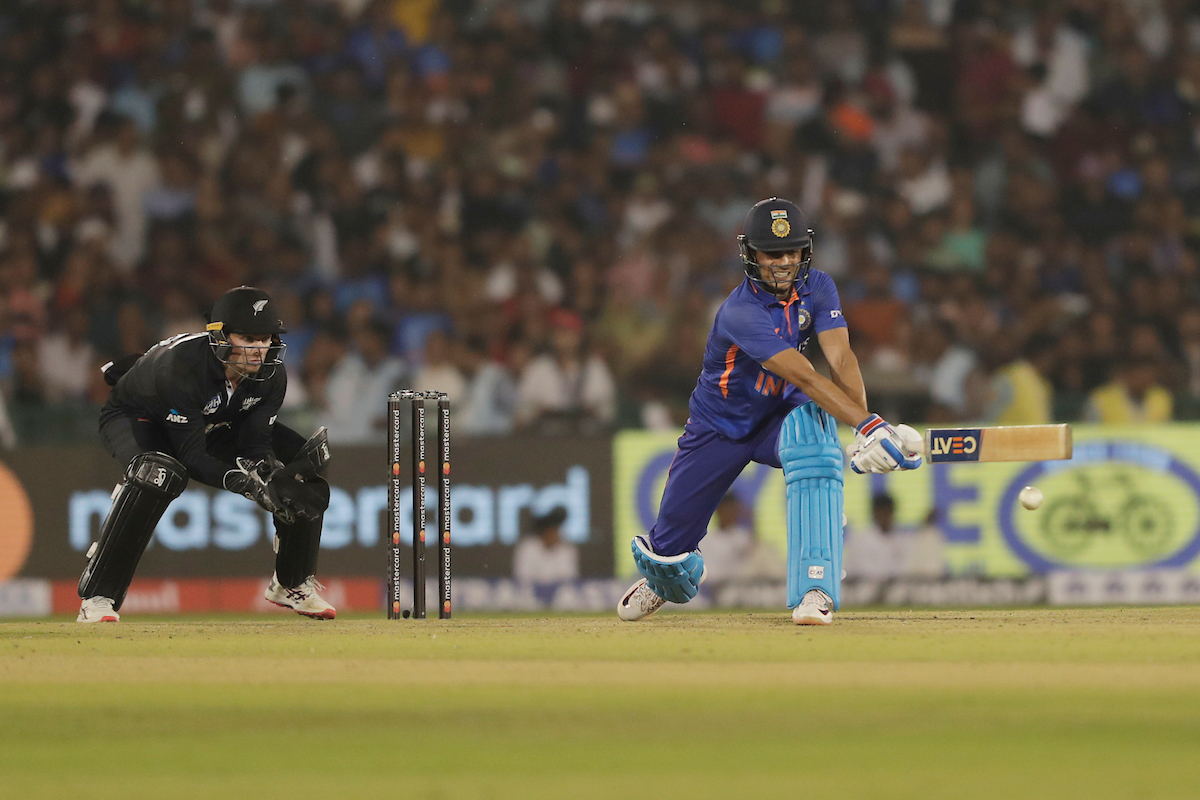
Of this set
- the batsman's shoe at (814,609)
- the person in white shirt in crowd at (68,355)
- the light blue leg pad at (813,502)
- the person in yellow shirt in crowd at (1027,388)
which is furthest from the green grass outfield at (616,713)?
the person in white shirt in crowd at (68,355)

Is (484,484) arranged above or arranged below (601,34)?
below

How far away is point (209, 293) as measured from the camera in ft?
47.8

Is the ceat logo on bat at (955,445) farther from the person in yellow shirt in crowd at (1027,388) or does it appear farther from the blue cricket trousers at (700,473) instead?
the person in yellow shirt in crowd at (1027,388)

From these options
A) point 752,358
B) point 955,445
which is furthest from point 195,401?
point 955,445

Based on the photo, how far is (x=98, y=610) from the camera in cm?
838

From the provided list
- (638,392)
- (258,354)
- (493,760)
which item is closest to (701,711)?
(493,760)

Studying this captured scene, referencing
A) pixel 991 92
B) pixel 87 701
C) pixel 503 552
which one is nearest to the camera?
pixel 87 701

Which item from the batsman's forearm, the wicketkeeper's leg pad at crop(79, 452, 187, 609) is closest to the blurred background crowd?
the wicketkeeper's leg pad at crop(79, 452, 187, 609)

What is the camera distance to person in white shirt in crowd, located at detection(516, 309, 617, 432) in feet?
42.9

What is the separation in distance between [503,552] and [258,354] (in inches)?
175

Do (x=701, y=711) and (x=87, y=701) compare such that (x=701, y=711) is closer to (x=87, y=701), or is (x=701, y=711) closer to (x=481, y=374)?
(x=87, y=701)

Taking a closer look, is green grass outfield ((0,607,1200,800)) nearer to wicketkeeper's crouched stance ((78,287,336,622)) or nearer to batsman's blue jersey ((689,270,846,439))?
wicketkeeper's crouched stance ((78,287,336,622))

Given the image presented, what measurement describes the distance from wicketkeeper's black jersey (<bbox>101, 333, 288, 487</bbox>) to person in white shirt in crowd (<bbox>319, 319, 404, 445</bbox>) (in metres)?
4.53

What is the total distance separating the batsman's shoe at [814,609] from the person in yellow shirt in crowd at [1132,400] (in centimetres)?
588
